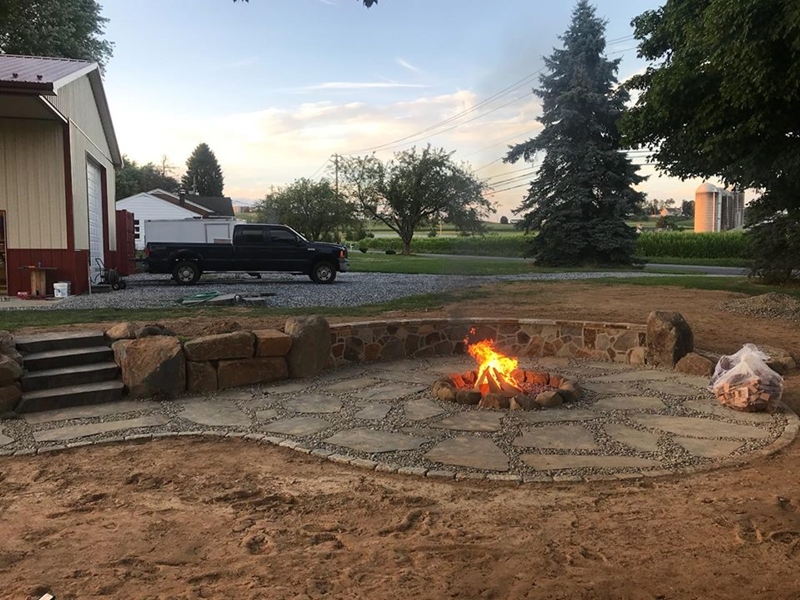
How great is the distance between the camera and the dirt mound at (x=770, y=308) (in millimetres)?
10633

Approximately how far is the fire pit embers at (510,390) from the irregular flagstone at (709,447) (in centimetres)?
123

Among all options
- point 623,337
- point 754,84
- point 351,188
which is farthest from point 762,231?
point 351,188

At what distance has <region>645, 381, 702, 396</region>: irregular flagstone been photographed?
5.99 meters

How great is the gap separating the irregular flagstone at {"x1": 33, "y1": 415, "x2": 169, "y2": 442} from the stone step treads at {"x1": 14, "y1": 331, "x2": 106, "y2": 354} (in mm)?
1473

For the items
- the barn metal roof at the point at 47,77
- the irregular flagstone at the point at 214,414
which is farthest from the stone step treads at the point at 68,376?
the barn metal roof at the point at 47,77

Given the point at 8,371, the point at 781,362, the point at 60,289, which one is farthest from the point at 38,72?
the point at 781,362

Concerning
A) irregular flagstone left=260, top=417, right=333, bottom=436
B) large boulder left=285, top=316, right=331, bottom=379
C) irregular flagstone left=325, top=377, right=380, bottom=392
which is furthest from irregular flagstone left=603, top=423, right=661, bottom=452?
large boulder left=285, top=316, right=331, bottom=379

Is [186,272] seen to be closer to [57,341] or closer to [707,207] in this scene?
[57,341]

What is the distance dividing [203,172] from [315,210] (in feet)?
164

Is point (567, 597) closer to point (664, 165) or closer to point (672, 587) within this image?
point (672, 587)

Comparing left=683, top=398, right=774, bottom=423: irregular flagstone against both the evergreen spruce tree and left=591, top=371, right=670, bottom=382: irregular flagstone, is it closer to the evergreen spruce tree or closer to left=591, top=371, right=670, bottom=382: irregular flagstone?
left=591, top=371, right=670, bottom=382: irregular flagstone

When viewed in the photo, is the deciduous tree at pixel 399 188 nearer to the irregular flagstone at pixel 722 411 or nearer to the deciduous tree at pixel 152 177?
the deciduous tree at pixel 152 177

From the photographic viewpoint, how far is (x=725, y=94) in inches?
396

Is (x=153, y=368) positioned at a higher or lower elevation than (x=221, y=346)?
lower
